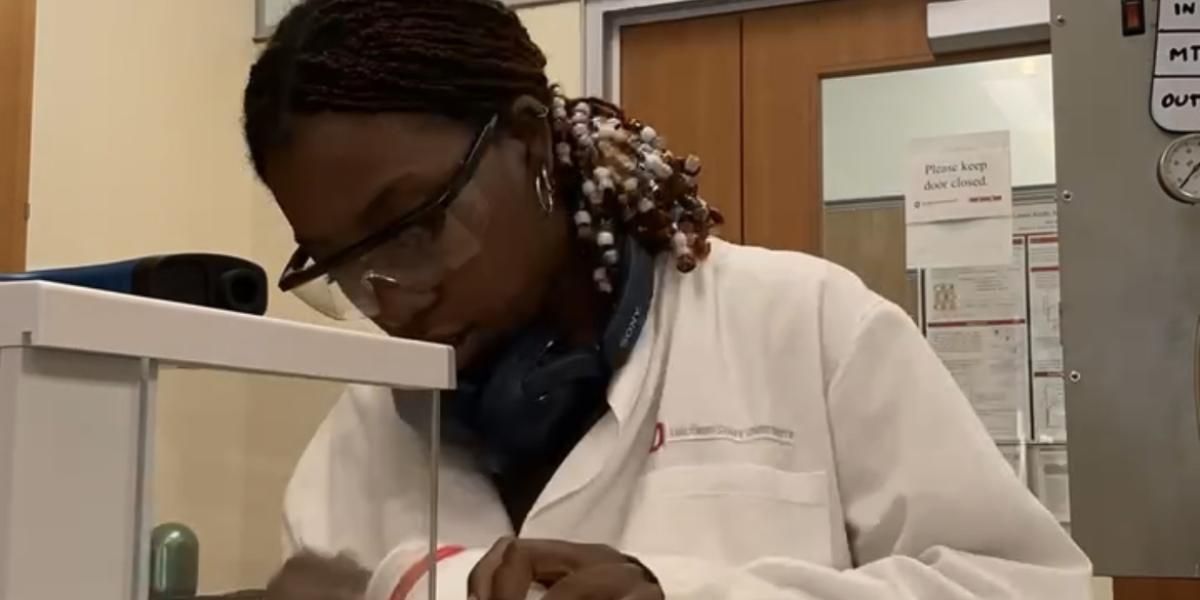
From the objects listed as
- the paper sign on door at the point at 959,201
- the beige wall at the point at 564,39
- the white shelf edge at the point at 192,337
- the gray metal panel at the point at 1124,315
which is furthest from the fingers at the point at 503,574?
the beige wall at the point at 564,39

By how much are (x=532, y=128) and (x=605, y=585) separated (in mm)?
432

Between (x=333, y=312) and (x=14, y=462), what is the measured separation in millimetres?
567

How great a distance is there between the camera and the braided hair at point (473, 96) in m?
0.96

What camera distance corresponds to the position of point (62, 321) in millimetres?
392

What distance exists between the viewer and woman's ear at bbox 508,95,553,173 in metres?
1.00

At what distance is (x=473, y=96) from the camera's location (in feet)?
3.22

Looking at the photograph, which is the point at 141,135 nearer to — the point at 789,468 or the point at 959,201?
the point at 959,201

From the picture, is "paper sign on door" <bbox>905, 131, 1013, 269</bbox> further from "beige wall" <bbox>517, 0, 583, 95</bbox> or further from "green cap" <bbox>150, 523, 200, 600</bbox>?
"green cap" <bbox>150, 523, 200, 600</bbox>

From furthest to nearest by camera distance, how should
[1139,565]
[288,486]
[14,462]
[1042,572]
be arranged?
[1139,565]
[1042,572]
[288,486]
[14,462]

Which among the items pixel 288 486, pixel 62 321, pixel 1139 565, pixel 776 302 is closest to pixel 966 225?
pixel 1139 565

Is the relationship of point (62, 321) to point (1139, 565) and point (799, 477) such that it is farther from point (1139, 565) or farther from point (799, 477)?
point (1139, 565)

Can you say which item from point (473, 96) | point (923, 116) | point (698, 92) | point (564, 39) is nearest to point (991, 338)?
point (923, 116)

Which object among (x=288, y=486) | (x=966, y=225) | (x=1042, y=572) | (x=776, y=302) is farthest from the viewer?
(x=966, y=225)

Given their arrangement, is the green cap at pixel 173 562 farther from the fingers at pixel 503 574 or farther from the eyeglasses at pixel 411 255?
the eyeglasses at pixel 411 255
